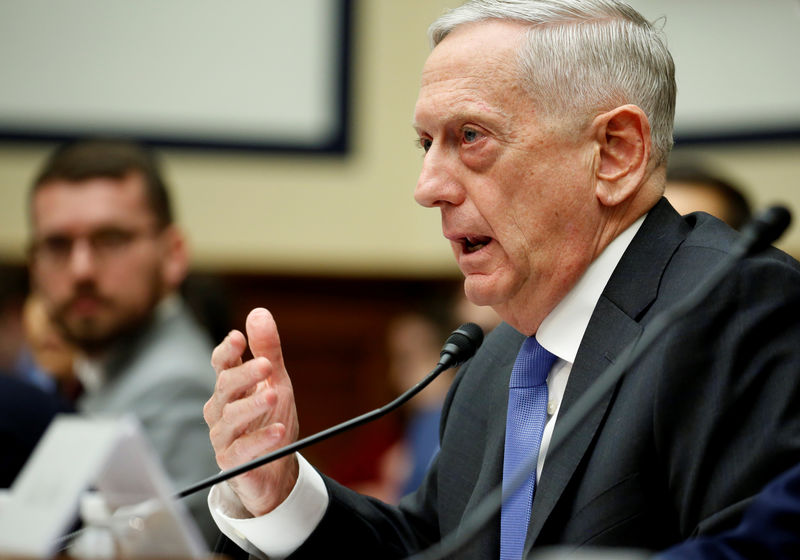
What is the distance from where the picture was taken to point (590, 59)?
1.47 m

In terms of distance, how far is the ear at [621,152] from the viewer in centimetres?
147

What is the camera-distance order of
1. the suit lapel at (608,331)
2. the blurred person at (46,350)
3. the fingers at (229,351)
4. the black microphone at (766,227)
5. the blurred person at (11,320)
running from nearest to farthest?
the black microphone at (766,227) < the suit lapel at (608,331) < the fingers at (229,351) < the blurred person at (11,320) < the blurred person at (46,350)

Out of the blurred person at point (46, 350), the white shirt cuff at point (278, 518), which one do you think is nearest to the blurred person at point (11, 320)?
the blurred person at point (46, 350)

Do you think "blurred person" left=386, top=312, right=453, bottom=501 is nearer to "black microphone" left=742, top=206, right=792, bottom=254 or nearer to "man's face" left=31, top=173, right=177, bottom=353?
"man's face" left=31, top=173, right=177, bottom=353

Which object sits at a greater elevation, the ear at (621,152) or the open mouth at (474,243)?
the ear at (621,152)

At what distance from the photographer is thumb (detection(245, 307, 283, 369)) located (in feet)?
4.88

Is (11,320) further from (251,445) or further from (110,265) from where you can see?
(251,445)

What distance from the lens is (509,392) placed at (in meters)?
1.53

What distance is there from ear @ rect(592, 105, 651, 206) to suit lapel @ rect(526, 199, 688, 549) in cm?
6

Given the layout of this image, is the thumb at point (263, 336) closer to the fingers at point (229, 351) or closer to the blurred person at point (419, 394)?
the fingers at point (229, 351)

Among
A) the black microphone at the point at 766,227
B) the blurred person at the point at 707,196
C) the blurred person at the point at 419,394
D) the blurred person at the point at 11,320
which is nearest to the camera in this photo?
Result: the black microphone at the point at 766,227

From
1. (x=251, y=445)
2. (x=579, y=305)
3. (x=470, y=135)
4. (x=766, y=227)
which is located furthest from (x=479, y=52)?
(x=251, y=445)

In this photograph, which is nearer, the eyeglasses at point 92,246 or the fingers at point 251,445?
the fingers at point 251,445

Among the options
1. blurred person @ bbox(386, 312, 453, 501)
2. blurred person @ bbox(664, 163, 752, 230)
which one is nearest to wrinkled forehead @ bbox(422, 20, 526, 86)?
blurred person @ bbox(664, 163, 752, 230)
